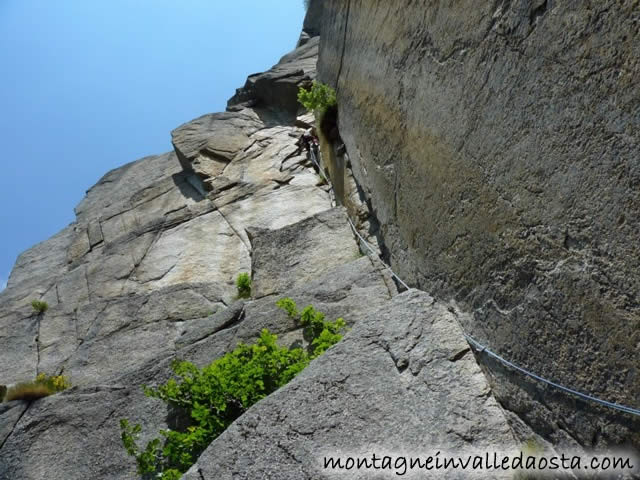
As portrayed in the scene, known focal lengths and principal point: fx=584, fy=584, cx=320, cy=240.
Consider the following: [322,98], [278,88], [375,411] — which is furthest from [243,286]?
[278,88]

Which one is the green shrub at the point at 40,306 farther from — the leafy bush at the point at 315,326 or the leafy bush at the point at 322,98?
the leafy bush at the point at 315,326

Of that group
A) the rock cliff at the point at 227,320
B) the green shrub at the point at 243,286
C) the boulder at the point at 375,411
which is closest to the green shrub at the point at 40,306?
the rock cliff at the point at 227,320

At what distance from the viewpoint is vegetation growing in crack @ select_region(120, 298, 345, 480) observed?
15.2ft

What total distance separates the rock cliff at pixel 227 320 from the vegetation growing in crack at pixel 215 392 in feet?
0.71

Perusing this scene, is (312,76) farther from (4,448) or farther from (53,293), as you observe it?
(4,448)

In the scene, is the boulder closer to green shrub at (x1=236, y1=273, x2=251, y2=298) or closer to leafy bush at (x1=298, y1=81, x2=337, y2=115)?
green shrub at (x1=236, y1=273, x2=251, y2=298)

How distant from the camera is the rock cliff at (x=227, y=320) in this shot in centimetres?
376

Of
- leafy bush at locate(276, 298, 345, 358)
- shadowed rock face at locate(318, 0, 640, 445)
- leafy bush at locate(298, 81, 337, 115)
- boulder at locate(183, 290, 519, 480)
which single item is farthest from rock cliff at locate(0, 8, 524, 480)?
leafy bush at locate(298, 81, 337, 115)

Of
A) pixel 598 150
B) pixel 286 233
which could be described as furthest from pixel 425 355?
pixel 286 233

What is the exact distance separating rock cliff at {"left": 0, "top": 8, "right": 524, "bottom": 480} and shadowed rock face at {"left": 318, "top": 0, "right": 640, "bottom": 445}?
454 millimetres

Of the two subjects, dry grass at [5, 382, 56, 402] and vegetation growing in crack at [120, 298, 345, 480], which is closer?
vegetation growing in crack at [120, 298, 345, 480]

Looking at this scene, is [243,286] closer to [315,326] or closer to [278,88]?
[315,326]

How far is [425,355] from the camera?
3.99 meters

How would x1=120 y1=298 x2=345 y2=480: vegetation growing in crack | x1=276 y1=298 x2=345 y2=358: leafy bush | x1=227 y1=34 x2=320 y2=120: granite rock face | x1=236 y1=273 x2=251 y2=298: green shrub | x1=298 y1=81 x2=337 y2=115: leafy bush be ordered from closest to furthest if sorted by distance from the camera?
x1=120 y1=298 x2=345 y2=480: vegetation growing in crack → x1=276 y1=298 x2=345 y2=358: leafy bush → x1=236 y1=273 x2=251 y2=298: green shrub → x1=298 y1=81 x2=337 y2=115: leafy bush → x1=227 y1=34 x2=320 y2=120: granite rock face
